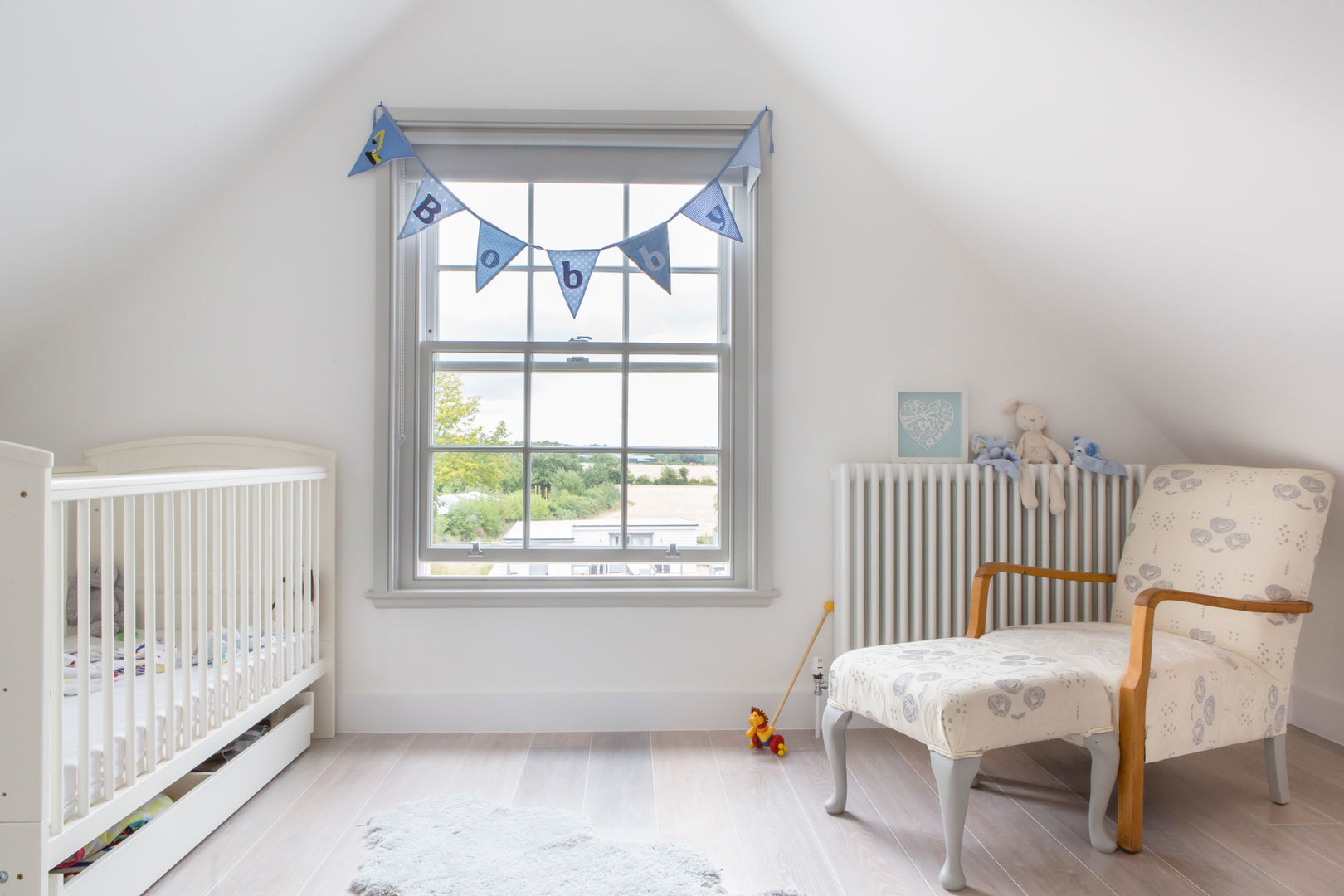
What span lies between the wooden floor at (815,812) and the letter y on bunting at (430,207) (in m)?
1.60

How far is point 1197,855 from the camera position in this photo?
171 cm

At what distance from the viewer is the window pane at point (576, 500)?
2613 mm

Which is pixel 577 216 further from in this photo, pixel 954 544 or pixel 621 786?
pixel 621 786

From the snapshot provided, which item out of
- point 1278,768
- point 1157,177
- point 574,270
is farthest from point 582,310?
point 1278,768

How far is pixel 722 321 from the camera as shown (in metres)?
2.65

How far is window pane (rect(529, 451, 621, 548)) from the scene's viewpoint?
8.57 ft

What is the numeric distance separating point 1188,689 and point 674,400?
1620 mm

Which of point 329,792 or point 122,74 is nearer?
point 122,74

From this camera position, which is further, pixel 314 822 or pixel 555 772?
pixel 555 772

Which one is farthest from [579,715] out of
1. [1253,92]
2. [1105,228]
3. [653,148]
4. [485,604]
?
[1253,92]

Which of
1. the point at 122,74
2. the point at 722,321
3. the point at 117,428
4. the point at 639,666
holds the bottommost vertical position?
the point at 639,666

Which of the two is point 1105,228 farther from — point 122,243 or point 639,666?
point 122,243

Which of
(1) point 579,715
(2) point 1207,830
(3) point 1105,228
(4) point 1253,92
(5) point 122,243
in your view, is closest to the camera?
(4) point 1253,92

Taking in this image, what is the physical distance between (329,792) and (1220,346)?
2.63m
